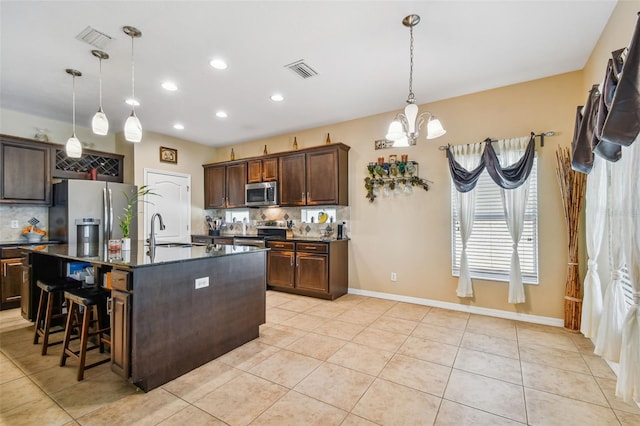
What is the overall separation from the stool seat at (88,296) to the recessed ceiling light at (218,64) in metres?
2.41

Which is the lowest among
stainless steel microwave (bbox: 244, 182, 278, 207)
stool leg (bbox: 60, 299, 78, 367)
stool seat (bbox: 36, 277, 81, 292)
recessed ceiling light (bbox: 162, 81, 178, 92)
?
stool leg (bbox: 60, 299, 78, 367)

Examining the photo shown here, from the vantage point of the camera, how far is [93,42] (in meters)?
2.70

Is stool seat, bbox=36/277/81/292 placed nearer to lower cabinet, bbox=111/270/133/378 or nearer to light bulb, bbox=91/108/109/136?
lower cabinet, bbox=111/270/133/378

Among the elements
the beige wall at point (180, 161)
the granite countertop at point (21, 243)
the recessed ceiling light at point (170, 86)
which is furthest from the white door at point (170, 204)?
the recessed ceiling light at point (170, 86)

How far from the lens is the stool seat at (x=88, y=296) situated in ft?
7.41

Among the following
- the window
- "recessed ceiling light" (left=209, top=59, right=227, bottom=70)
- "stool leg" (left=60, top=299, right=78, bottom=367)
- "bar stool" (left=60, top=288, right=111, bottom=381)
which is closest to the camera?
"bar stool" (left=60, top=288, right=111, bottom=381)

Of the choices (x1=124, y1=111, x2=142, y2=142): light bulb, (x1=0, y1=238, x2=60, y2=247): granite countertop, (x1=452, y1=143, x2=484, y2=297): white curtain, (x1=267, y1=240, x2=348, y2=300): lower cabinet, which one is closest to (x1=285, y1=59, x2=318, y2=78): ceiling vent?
(x1=124, y1=111, x2=142, y2=142): light bulb

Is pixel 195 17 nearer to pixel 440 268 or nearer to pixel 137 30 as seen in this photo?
pixel 137 30

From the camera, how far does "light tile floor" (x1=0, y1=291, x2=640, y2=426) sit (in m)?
1.84

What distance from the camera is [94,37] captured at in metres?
2.63

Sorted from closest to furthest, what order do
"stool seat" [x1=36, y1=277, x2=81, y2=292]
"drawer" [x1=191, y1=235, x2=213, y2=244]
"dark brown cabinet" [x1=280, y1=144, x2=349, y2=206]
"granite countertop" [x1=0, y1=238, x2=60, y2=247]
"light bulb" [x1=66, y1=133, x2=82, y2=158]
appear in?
"stool seat" [x1=36, y1=277, x2=81, y2=292]
"light bulb" [x1=66, y1=133, x2=82, y2=158]
"granite countertop" [x1=0, y1=238, x2=60, y2=247]
"dark brown cabinet" [x1=280, y1=144, x2=349, y2=206]
"drawer" [x1=191, y1=235, x2=213, y2=244]

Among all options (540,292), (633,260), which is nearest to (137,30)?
(633,260)

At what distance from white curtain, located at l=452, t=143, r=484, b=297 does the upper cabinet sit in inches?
69.3

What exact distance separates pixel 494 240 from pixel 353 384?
2649 mm
